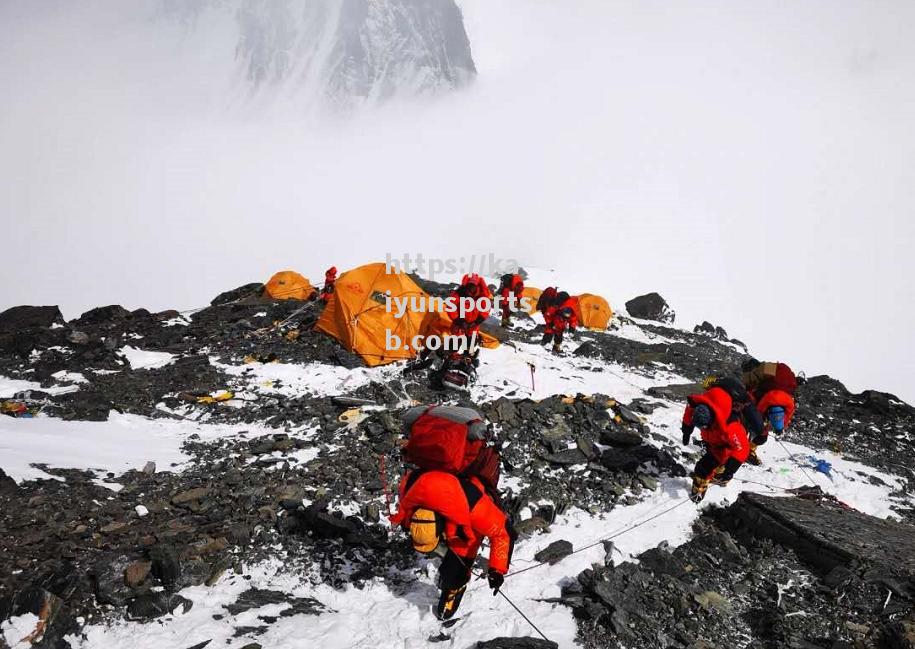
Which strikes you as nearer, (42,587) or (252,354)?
A: (42,587)

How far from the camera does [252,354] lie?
12.6 m

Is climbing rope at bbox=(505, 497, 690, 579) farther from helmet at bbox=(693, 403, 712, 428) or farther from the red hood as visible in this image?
the red hood

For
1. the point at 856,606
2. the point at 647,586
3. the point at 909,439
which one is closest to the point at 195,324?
the point at 647,586

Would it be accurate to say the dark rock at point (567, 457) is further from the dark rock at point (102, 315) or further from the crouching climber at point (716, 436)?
the dark rock at point (102, 315)

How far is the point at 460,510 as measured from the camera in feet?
12.8

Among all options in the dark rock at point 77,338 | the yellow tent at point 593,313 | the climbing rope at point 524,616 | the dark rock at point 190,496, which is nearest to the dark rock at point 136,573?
the dark rock at point 190,496

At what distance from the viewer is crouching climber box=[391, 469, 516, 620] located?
3844mm

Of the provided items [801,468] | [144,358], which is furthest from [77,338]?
[801,468]

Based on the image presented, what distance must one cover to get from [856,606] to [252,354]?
41.3 feet

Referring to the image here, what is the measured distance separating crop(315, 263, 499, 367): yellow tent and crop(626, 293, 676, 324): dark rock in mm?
21452

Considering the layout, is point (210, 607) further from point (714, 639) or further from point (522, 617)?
point (714, 639)

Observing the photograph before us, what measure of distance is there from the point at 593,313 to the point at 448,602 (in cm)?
2008

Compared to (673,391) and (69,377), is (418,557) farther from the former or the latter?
(69,377)

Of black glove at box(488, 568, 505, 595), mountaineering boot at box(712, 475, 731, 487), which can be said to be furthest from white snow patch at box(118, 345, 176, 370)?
mountaineering boot at box(712, 475, 731, 487)
